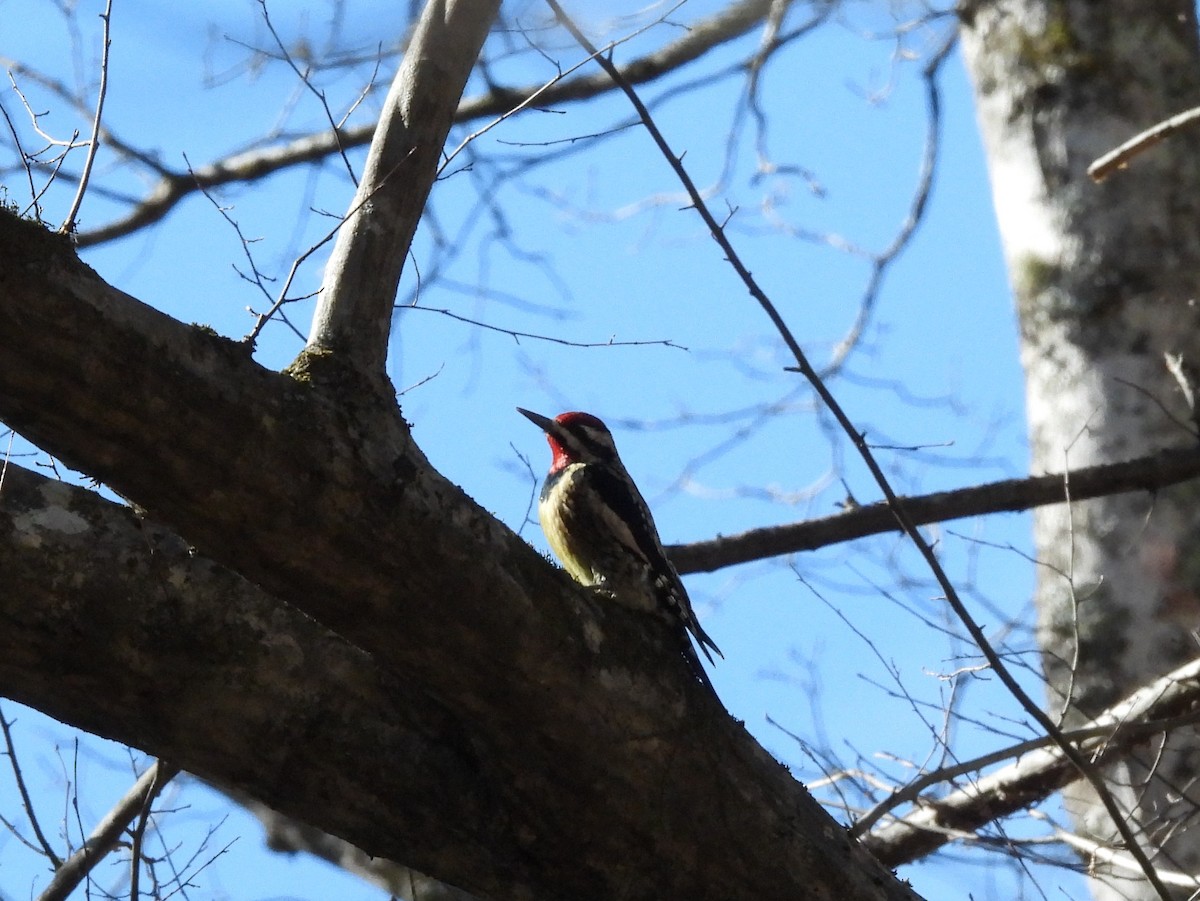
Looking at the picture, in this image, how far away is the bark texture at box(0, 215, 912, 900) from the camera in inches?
74.2

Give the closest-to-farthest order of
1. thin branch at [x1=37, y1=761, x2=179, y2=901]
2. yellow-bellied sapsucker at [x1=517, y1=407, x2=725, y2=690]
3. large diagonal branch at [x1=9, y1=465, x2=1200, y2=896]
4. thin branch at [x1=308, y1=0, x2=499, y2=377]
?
large diagonal branch at [x1=9, y1=465, x2=1200, y2=896] < thin branch at [x1=308, y1=0, x2=499, y2=377] < thin branch at [x1=37, y1=761, x2=179, y2=901] < yellow-bellied sapsucker at [x1=517, y1=407, x2=725, y2=690]

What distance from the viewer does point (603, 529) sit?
399 centimetres

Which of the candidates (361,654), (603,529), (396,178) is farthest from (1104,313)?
(361,654)

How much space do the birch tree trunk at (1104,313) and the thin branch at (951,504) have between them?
12 centimetres

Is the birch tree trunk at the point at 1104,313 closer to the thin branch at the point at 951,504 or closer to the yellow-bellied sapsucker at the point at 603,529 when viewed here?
the thin branch at the point at 951,504

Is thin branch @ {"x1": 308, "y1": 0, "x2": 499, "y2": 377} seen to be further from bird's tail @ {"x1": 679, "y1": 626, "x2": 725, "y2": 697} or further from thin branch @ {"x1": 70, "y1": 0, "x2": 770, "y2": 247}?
thin branch @ {"x1": 70, "y1": 0, "x2": 770, "y2": 247}

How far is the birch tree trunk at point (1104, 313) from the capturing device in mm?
3871

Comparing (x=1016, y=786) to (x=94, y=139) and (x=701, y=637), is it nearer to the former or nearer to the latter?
(x=701, y=637)

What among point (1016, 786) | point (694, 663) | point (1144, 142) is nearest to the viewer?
point (694, 663)

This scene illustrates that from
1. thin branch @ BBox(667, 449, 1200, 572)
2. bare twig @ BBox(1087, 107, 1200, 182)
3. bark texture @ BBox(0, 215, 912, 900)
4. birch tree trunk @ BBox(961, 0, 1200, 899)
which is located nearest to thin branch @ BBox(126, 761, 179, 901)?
bark texture @ BBox(0, 215, 912, 900)

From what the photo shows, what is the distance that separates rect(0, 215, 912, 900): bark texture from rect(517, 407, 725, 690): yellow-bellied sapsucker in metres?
0.98

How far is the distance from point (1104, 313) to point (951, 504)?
94 centimetres

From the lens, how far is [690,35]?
18.5ft

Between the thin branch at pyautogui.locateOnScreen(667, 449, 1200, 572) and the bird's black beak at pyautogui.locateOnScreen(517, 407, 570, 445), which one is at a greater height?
the bird's black beak at pyautogui.locateOnScreen(517, 407, 570, 445)
